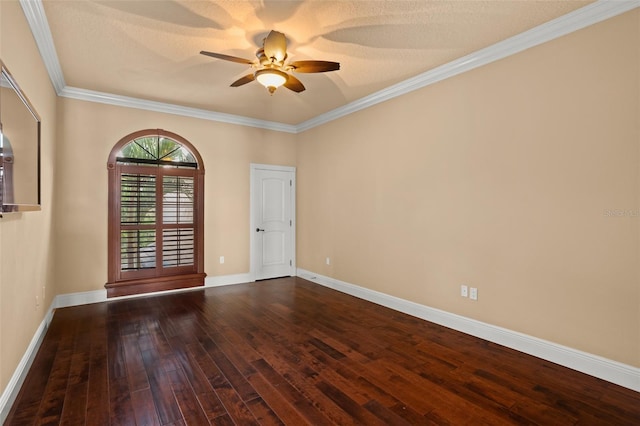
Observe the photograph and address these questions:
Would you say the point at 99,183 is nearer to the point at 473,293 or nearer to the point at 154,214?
the point at 154,214

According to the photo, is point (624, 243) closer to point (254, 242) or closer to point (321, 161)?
point (321, 161)

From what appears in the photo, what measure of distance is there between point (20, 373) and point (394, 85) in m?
4.49

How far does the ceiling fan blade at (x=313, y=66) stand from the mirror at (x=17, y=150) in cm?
187

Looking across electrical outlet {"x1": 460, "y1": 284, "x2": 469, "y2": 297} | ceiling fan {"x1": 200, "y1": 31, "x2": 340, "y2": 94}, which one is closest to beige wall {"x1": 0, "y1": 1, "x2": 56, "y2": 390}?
ceiling fan {"x1": 200, "y1": 31, "x2": 340, "y2": 94}

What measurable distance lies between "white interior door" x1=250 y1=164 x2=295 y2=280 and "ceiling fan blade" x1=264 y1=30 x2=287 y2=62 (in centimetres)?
303

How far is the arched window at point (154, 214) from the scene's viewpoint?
4531 millimetres

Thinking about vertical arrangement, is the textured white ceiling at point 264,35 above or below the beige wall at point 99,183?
above

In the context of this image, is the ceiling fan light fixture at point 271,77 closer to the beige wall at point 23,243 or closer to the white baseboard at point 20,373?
the beige wall at point 23,243

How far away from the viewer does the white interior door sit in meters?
5.71

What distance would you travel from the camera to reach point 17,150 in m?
2.15

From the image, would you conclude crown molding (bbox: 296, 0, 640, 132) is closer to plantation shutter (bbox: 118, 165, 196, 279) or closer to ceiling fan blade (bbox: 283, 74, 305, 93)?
ceiling fan blade (bbox: 283, 74, 305, 93)

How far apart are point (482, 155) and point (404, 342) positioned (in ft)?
6.52

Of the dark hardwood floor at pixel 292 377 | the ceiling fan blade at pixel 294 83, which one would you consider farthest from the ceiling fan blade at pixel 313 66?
the dark hardwood floor at pixel 292 377

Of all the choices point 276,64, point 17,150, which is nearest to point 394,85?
point 276,64
